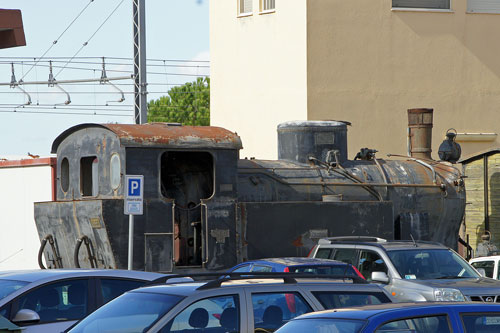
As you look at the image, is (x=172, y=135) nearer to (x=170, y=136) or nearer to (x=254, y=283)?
(x=170, y=136)

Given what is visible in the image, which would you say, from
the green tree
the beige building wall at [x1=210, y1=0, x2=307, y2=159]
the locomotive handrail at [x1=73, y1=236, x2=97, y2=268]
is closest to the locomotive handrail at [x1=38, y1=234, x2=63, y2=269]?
the locomotive handrail at [x1=73, y1=236, x2=97, y2=268]

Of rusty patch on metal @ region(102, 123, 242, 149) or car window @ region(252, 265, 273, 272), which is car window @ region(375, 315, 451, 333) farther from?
rusty patch on metal @ region(102, 123, 242, 149)

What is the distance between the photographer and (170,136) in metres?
14.0

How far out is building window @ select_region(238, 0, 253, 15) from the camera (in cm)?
3115

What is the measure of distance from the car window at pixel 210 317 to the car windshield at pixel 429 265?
6.10 meters

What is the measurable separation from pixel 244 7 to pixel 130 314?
25.3 meters

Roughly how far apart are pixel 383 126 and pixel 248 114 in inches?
192

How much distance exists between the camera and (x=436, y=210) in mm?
16953

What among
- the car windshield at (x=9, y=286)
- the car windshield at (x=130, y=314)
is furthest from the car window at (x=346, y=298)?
the car windshield at (x=9, y=286)

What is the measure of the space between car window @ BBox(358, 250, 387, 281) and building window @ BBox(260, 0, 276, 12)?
1805cm

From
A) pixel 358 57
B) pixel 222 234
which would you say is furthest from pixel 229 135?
pixel 358 57

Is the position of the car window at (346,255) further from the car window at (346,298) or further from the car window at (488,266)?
the car window at (346,298)

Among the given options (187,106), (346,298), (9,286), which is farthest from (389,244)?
(187,106)

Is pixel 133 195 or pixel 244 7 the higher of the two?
pixel 244 7
